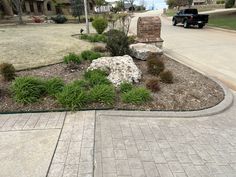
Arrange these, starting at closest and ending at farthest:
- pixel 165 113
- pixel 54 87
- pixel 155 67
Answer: pixel 165 113, pixel 54 87, pixel 155 67

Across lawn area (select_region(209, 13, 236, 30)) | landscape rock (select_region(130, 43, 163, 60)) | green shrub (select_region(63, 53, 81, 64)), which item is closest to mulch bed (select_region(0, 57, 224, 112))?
green shrub (select_region(63, 53, 81, 64))

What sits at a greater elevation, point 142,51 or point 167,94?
point 142,51

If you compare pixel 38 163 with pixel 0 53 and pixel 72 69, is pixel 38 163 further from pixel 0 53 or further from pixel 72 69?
pixel 0 53

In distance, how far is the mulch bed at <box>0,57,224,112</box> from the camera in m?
5.05

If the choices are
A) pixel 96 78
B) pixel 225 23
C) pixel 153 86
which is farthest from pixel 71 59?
pixel 225 23

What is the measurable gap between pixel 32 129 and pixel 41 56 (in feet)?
19.0

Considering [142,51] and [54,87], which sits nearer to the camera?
[54,87]

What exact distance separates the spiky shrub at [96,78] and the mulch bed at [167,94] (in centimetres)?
47

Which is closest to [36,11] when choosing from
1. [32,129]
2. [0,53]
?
[0,53]

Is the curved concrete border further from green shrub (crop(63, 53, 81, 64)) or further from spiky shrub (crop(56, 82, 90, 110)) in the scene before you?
green shrub (crop(63, 53, 81, 64))

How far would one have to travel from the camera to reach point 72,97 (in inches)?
198

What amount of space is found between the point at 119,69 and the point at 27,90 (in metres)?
2.44

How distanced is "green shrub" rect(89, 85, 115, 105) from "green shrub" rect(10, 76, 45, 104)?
125 cm

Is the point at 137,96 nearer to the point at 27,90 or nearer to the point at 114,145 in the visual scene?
the point at 114,145
